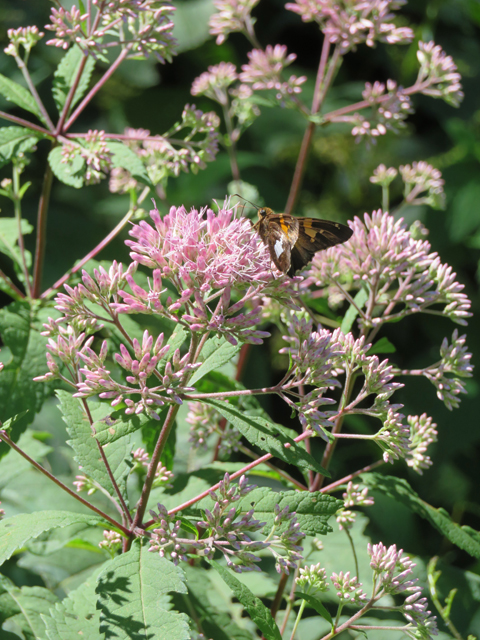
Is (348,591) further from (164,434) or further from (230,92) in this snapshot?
(230,92)

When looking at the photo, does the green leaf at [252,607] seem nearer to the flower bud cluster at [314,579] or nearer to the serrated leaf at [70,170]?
the flower bud cluster at [314,579]

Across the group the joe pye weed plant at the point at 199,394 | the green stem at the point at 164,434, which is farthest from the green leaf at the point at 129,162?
the green stem at the point at 164,434

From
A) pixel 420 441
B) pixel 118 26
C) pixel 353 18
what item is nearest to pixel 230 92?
pixel 353 18

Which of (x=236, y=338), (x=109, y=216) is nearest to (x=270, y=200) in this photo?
(x=109, y=216)

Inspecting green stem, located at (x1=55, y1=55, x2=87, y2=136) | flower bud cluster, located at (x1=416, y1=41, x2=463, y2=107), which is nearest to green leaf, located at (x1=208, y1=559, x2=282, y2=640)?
green stem, located at (x1=55, y1=55, x2=87, y2=136)

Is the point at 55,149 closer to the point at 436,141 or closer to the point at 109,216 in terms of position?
the point at 109,216

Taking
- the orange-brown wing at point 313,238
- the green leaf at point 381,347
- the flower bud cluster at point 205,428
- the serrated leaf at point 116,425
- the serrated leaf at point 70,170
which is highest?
the serrated leaf at point 70,170
